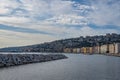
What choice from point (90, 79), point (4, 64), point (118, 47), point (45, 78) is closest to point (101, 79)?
point (90, 79)

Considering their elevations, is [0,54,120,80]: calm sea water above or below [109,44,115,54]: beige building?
above

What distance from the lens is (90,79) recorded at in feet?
98.6

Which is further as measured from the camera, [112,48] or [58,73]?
[112,48]

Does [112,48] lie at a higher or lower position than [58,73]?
lower

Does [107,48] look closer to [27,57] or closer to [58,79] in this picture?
[27,57]

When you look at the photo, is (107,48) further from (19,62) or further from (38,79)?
(38,79)

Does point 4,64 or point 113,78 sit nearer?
point 113,78

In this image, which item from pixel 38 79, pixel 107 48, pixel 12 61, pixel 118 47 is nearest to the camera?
pixel 38 79

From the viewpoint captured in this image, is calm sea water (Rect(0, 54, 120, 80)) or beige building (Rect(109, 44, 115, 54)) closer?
calm sea water (Rect(0, 54, 120, 80))

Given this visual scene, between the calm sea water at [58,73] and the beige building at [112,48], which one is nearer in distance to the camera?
the calm sea water at [58,73]

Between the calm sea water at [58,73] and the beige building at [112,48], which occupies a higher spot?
the calm sea water at [58,73]

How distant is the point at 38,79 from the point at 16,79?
2.06m

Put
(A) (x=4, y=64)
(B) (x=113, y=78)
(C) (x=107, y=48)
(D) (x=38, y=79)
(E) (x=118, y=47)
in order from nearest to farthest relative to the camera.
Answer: (D) (x=38, y=79) → (B) (x=113, y=78) → (A) (x=4, y=64) → (E) (x=118, y=47) → (C) (x=107, y=48)

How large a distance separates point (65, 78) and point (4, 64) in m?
17.9
